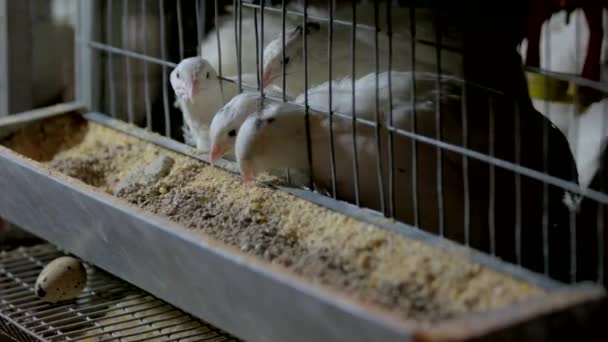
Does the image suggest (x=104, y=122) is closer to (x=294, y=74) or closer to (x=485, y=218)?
(x=294, y=74)

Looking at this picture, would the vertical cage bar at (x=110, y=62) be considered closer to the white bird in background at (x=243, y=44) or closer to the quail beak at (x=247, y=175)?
the white bird in background at (x=243, y=44)

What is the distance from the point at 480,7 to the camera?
1.24 meters

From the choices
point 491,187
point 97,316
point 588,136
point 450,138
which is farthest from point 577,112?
point 97,316

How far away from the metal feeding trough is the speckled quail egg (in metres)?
0.12

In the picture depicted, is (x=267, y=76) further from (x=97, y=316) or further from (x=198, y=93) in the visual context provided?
(x=97, y=316)

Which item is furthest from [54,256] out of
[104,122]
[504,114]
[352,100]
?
[504,114]

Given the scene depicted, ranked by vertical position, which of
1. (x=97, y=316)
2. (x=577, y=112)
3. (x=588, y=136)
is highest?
(x=577, y=112)

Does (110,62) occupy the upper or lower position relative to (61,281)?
upper

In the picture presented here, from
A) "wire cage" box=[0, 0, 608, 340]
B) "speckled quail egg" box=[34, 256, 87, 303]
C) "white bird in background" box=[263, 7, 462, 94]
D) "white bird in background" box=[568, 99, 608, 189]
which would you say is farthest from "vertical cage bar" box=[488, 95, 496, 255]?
"speckled quail egg" box=[34, 256, 87, 303]

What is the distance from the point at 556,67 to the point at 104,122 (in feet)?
3.02

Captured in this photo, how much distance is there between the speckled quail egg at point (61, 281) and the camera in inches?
66.0

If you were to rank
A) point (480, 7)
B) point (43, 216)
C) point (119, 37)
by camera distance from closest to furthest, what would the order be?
point (480, 7) → point (43, 216) → point (119, 37)

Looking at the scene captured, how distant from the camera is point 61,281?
5.51 ft

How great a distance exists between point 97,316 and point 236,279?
2.21ft
